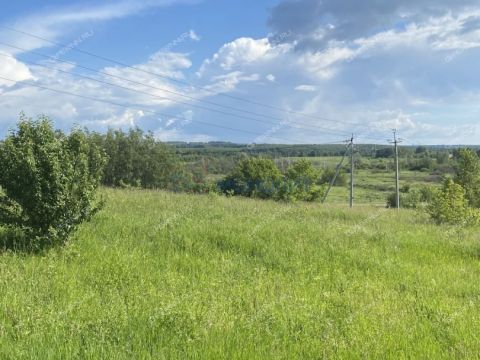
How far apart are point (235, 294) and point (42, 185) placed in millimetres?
4677

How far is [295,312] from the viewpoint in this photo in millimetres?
6020

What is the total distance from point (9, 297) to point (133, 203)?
1029 cm

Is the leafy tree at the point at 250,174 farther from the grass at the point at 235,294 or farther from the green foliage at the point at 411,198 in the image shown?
the grass at the point at 235,294

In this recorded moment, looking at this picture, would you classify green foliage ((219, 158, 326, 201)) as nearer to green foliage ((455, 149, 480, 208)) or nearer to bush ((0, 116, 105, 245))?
green foliage ((455, 149, 480, 208))

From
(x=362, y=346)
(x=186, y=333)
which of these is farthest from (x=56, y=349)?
(x=362, y=346)

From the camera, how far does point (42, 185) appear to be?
881 cm

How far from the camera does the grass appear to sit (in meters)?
4.77

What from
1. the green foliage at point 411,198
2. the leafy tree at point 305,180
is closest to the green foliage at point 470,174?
the green foliage at point 411,198

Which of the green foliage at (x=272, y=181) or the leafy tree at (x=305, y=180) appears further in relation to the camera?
the leafy tree at (x=305, y=180)

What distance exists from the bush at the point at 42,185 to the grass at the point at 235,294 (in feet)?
2.24

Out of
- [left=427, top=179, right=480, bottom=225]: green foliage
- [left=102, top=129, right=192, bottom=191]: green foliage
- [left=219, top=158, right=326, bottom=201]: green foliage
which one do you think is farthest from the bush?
[left=102, top=129, right=192, bottom=191]: green foliage

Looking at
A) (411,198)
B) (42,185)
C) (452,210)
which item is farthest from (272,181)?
(42,185)

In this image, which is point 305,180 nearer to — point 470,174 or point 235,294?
point 470,174

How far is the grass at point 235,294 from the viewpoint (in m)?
4.77
